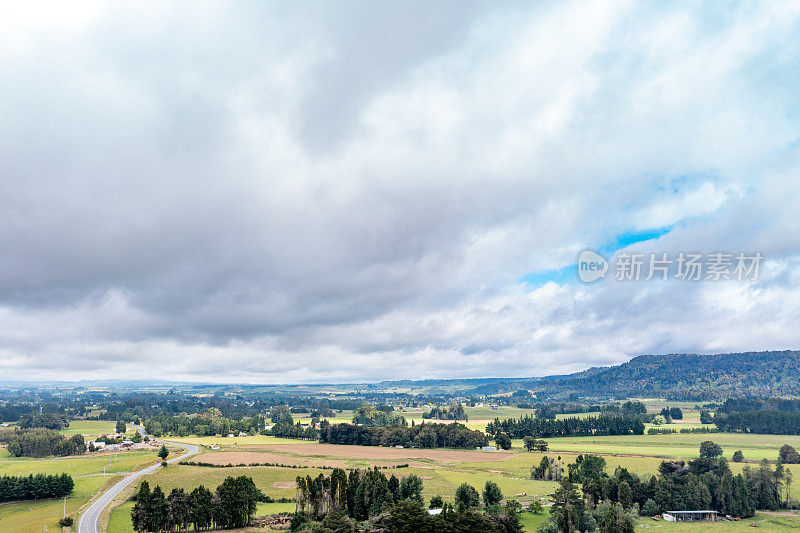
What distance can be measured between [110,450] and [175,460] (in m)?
47.2

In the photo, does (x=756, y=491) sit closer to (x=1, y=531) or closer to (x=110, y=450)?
(x=1, y=531)

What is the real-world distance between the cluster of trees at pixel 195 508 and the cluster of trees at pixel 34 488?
3958 cm

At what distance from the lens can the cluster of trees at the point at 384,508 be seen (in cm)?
6938

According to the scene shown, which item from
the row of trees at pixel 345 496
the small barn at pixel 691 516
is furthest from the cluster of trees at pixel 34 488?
the small barn at pixel 691 516

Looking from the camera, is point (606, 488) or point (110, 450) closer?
point (606, 488)

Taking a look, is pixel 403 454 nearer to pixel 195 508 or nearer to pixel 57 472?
pixel 57 472

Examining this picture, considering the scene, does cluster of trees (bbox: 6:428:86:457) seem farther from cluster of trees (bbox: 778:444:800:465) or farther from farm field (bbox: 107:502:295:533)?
cluster of trees (bbox: 778:444:800:465)

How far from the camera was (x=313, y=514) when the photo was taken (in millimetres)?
90125

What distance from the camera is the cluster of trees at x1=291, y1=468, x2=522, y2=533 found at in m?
69.4

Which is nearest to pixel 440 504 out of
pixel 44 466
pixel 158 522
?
pixel 158 522

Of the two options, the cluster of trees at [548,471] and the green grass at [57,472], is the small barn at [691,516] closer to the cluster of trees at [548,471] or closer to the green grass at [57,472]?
the cluster of trees at [548,471]

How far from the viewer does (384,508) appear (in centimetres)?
8844

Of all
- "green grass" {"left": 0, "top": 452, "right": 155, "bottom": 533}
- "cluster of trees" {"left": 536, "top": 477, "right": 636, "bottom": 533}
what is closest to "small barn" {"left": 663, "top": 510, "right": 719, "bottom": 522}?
"cluster of trees" {"left": 536, "top": 477, "right": 636, "bottom": 533}

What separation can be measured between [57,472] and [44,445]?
196ft
